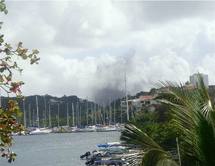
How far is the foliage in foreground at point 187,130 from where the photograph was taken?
21.6ft

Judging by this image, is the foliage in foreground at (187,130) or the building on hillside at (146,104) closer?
the foliage in foreground at (187,130)

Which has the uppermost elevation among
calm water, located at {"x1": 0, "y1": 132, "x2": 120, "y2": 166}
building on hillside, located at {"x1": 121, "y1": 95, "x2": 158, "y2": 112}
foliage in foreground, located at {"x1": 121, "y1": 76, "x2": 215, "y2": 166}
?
building on hillside, located at {"x1": 121, "y1": 95, "x2": 158, "y2": 112}

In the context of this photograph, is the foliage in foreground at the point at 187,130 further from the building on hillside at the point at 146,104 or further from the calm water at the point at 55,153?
the calm water at the point at 55,153

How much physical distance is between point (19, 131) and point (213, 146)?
2.71 meters

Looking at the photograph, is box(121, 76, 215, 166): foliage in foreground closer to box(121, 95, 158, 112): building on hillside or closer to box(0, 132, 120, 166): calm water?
box(121, 95, 158, 112): building on hillside

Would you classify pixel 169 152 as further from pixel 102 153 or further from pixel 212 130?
pixel 102 153

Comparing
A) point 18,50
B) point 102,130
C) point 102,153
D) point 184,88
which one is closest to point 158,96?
point 184,88

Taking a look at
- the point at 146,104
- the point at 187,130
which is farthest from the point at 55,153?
the point at 187,130

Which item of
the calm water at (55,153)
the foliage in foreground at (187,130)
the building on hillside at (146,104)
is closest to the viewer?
the foliage in foreground at (187,130)

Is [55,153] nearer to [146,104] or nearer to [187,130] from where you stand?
[146,104]

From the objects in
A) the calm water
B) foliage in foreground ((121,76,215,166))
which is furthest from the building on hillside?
the calm water

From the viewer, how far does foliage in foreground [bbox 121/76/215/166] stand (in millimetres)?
6570

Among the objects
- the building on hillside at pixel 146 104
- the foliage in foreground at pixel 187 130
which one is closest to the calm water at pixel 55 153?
the building on hillside at pixel 146 104

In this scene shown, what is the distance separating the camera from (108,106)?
187 m
